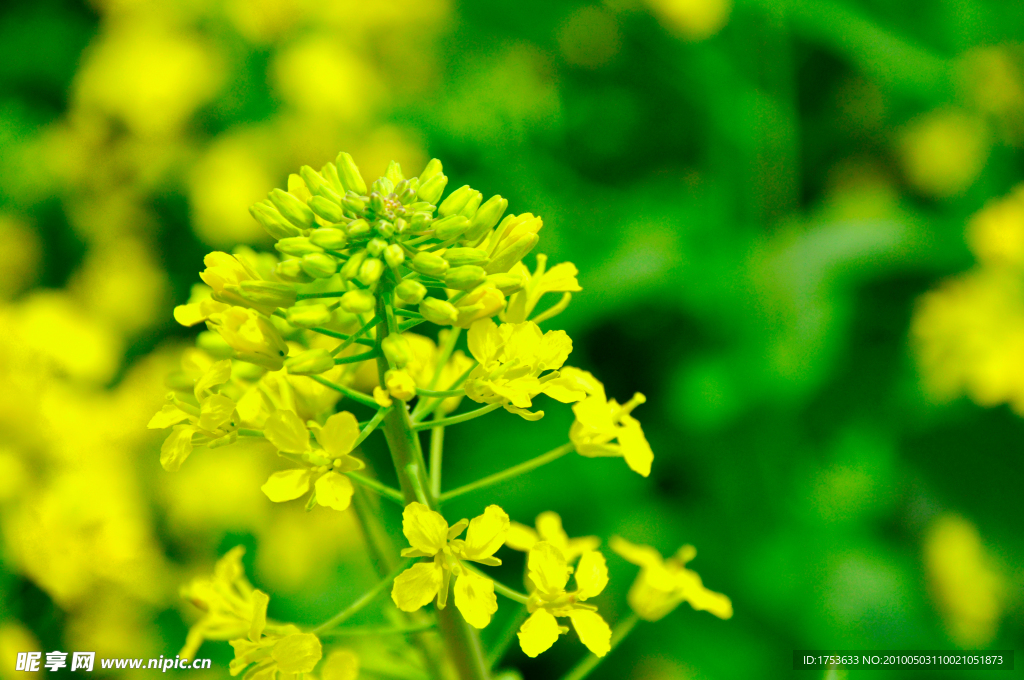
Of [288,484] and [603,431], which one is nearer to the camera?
[288,484]

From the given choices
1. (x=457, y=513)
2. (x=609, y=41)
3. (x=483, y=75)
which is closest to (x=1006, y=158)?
(x=609, y=41)

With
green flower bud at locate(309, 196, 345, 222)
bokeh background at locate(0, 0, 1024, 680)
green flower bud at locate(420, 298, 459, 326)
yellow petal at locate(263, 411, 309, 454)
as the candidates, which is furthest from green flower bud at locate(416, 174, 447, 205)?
bokeh background at locate(0, 0, 1024, 680)

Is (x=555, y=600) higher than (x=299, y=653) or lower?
higher

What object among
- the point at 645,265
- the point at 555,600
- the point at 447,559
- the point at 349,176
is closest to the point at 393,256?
the point at 349,176

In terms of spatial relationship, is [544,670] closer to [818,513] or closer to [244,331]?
[818,513]

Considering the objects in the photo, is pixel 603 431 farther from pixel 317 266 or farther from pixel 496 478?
pixel 317 266

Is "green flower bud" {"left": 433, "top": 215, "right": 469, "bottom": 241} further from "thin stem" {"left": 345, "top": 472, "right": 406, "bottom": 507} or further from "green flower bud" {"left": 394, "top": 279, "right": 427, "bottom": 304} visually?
"thin stem" {"left": 345, "top": 472, "right": 406, "bottom": 507}

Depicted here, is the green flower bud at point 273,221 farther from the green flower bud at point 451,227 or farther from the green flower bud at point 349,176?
the green flower bud at point 451,227
